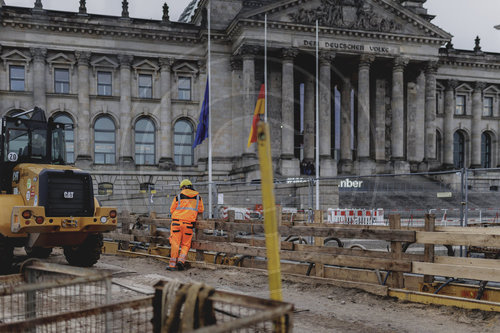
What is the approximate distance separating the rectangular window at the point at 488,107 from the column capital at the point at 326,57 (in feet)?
77.3

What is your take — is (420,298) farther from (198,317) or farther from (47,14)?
(47,14)

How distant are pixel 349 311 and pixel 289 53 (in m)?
35.7

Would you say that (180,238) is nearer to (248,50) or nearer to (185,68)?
(248,50)

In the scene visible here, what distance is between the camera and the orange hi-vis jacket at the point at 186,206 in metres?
13.1

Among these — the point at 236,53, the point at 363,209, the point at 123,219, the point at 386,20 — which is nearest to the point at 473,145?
the point at 386,20

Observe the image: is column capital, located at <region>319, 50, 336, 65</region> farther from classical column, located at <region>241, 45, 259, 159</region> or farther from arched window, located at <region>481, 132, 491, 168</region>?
arched window, located at <region>481, 132, 491, 168</region>

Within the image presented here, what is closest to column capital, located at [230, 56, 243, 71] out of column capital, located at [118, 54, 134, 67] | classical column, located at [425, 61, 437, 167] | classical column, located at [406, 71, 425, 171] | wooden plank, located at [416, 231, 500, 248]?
column capital, located at [118, 54, 134, 67]

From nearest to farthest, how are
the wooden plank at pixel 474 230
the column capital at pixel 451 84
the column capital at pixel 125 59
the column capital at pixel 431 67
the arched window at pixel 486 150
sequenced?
the wooden plank at pixel 474 230 → the column capital at pixel 125 59 → the column capital at pixel 431 67 → the column capital at pixel 451 84 → the arched window at pixel 486 150

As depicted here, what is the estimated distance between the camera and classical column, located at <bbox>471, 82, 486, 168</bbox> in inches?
2181

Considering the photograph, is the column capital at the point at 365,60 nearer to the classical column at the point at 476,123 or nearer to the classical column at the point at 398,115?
the classical column at the point at 398,115

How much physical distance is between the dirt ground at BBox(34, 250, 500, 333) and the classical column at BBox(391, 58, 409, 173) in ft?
121

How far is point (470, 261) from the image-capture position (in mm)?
9281

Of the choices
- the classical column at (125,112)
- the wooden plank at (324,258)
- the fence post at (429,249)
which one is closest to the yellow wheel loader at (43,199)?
the wooden plank at (324,258)

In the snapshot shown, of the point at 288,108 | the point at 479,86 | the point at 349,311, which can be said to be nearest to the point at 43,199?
the point at 349,311
